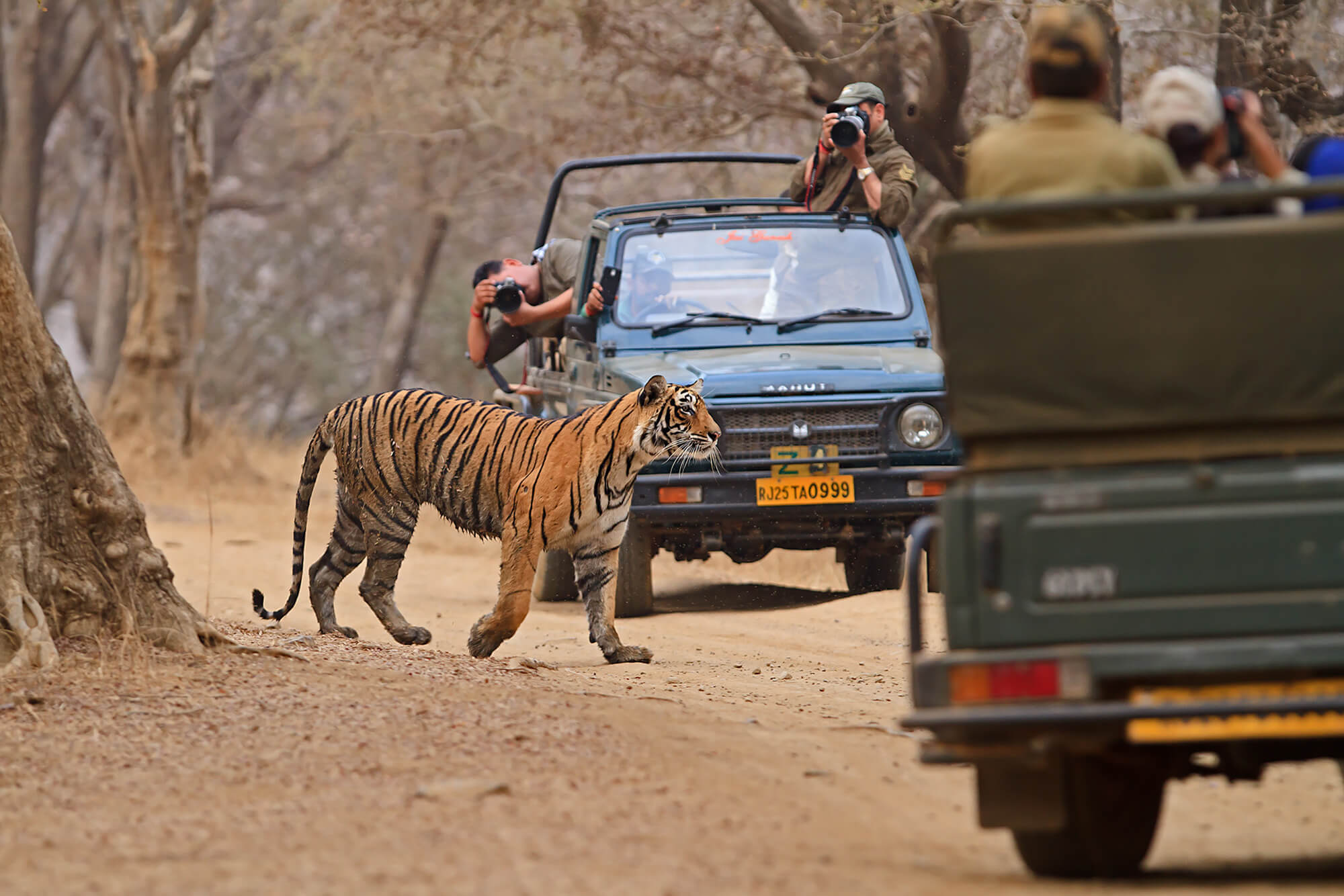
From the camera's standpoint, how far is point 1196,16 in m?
16.8

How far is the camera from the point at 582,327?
10695 mm

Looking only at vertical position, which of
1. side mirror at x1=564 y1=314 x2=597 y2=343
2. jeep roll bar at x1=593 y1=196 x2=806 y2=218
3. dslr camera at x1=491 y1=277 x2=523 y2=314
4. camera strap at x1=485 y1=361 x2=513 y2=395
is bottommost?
camera strap at x1=485 y1=361 x2=513 y2=395

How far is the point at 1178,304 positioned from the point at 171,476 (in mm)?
15348

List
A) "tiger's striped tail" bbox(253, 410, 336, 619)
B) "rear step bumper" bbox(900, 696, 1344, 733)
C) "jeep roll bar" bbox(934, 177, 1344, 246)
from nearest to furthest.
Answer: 1. "rear step bumper" bbox(900, 696, 1344, 733)
2. "jeep roll bar" bbox(934, 177, 1344, 246)
3. "tiger's striped tail" bbox(253, 410, 336, 619)

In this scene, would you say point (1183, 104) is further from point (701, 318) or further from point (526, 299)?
point (526, 299)

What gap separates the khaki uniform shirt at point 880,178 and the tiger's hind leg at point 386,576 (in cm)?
326

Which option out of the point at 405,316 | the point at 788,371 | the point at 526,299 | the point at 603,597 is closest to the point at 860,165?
the point at 788,371

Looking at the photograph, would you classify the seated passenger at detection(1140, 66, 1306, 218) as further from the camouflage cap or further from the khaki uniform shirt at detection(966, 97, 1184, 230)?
the camouflage cap

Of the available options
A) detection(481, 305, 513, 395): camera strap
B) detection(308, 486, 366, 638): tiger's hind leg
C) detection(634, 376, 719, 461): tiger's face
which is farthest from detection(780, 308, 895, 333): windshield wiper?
detection(308, 486, 366, 638): tiger's hind leg

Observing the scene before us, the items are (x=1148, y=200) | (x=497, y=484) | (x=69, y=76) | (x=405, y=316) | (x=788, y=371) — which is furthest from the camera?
(x=405, y=316)

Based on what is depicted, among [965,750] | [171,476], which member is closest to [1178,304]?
[965,750]

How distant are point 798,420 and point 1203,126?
17.5 feet

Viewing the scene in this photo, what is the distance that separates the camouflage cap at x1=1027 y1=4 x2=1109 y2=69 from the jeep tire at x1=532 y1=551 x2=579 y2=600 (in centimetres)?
733

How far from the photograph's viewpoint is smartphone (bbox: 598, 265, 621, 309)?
34.9 ft
